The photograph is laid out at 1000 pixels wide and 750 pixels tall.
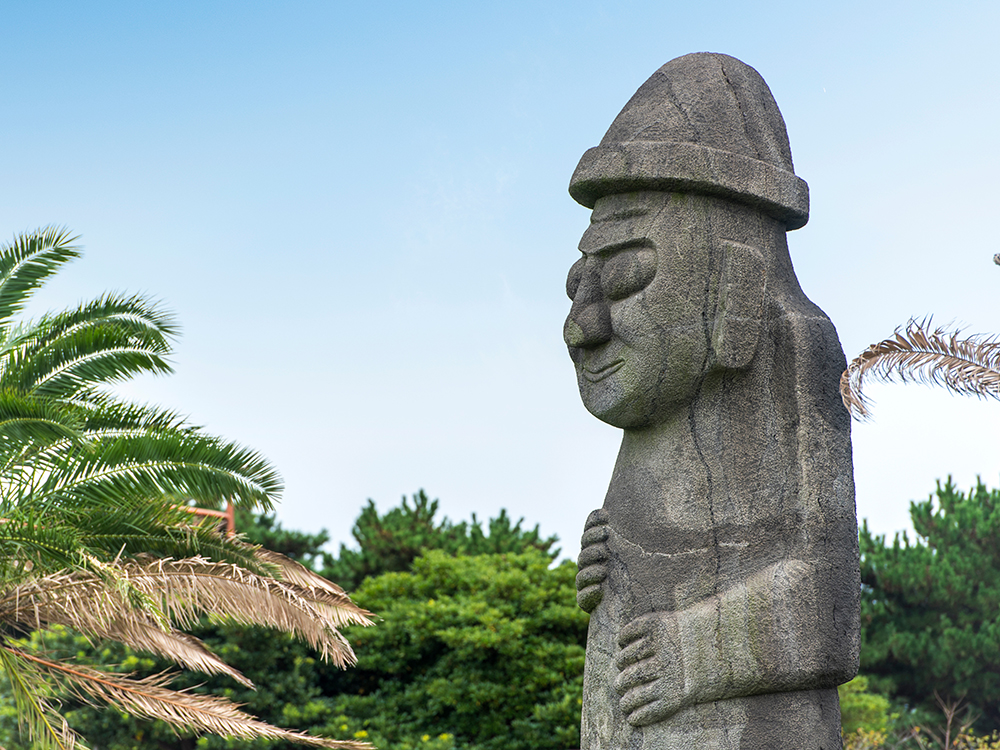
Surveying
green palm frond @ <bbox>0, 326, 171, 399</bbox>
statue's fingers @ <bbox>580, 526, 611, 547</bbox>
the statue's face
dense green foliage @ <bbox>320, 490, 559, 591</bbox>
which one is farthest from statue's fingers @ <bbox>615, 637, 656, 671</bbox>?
dense green foliage @ <bbox>320, 490, 559, 591</bbox>

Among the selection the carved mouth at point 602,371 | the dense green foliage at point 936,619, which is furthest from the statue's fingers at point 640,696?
the dense green foliage at point 936,619

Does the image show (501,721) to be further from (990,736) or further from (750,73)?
A: (750,73)

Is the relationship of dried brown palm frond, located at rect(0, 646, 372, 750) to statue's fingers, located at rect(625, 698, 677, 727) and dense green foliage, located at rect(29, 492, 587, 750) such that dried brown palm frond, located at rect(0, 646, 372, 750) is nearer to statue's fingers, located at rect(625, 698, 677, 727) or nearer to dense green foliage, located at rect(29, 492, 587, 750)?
dense green foliage, located at rect(29, 492, 587, 750)

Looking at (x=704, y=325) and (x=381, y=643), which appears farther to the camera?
Result: (x=381, y=643)

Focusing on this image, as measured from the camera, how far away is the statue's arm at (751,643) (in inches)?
153

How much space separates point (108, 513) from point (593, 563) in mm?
6635

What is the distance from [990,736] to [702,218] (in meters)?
14.6

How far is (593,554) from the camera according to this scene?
4367mm

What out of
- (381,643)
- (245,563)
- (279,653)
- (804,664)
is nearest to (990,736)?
(381,643)

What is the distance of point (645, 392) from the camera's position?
4.23 m

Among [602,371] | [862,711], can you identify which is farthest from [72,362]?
[862,711]

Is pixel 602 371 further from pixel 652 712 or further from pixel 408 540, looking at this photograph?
pixel 408 540

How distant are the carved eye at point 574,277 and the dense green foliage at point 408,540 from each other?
437 inches

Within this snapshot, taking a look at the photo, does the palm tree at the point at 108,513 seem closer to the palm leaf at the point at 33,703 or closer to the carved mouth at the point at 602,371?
the palm leaf at the point at 33,703
